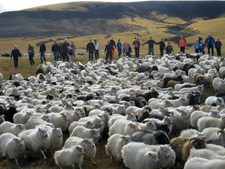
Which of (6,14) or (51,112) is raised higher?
(6,14)

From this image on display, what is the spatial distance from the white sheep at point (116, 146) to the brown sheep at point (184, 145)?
4.13 ft

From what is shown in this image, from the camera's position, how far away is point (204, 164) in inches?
237

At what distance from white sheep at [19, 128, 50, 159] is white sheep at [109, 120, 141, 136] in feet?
6.79

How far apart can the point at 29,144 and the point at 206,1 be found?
615ft

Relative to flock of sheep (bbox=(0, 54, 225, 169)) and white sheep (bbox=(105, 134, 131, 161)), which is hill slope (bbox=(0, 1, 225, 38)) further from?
white sheep (bbox=(105, 134, 131, 161))

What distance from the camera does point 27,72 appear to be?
1087 inches

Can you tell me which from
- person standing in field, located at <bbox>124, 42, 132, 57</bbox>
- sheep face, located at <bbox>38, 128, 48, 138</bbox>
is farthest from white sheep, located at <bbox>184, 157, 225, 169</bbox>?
person standing in field, located at <bbox>124, 42, 132, 57</bbox>

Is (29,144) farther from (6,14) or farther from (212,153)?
(6,14)

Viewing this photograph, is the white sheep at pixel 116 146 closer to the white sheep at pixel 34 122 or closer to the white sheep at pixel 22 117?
the white sheep at pixel 34 122

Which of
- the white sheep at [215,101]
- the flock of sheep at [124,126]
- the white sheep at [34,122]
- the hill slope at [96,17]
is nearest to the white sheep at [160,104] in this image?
the flock of sheep at [124,126]

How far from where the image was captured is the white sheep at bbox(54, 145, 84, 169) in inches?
313

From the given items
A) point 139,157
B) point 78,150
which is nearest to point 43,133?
point 78,150

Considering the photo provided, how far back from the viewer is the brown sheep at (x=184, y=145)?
23.7 ft

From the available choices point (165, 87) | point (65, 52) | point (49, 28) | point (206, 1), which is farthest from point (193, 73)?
point (206, 1)
